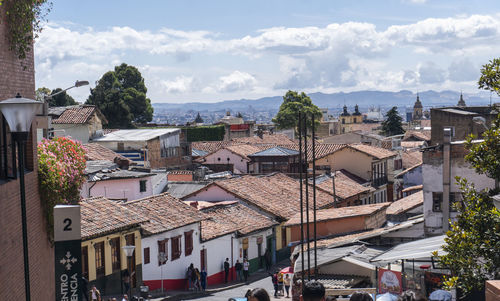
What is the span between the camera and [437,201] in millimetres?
31266

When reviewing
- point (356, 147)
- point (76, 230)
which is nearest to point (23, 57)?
point (76, 230)

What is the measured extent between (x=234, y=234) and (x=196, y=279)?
17.5 ft

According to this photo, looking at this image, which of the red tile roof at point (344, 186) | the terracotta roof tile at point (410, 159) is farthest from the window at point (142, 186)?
the terracotta roof tile at point (410, 159)

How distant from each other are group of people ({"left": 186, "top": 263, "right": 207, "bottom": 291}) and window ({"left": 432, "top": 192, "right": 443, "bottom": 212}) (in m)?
10.4

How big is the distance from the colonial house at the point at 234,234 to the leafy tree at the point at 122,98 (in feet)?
153

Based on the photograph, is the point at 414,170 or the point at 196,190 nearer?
the point at 196,190

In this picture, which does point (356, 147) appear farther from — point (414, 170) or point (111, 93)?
point (111, 93)

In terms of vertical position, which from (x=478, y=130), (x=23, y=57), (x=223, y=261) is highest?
(x=23, y=57)

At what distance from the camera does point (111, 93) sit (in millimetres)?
87938

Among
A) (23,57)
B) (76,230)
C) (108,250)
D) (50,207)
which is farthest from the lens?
(108,250)

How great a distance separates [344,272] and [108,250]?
880 cm

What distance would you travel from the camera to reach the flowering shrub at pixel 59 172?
14453mm

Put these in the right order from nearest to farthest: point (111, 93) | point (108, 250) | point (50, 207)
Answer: point (50, 207), point (108, 250), point (111, 93)

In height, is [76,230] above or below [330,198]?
above
